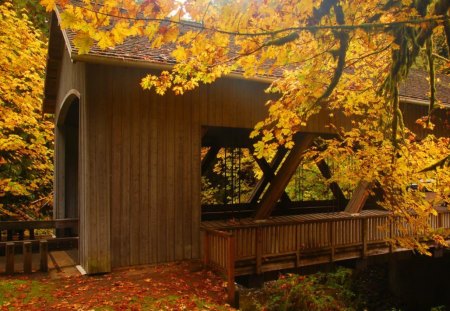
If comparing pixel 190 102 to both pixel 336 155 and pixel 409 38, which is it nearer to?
pixel 336 155

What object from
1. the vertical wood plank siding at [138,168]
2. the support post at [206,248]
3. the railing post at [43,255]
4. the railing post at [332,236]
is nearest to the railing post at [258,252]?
the vertical wood plank siding at [138,168]

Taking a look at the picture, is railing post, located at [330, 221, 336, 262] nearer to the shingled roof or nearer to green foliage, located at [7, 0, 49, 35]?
the shingled roof

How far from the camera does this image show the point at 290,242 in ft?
28.8

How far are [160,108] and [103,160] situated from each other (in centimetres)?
158

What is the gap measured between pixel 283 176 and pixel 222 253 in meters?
2.85

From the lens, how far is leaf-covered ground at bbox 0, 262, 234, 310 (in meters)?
6.14

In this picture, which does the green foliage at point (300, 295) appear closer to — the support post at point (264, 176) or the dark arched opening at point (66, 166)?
the support post at point (264, 176)

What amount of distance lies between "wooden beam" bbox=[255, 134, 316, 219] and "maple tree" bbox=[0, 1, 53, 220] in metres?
7.27

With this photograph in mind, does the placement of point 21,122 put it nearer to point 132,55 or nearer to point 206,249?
point 132,55

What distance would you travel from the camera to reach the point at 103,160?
26.3ft

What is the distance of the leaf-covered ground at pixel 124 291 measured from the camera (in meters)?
6.14

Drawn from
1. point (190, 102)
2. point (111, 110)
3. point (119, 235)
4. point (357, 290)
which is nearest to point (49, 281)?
point (119, 235)

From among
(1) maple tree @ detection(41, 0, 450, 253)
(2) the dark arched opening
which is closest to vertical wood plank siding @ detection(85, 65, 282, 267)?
(1) maple tree @ detection(41, 0, 450, 253)

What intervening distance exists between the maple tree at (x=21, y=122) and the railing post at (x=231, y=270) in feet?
25.0
